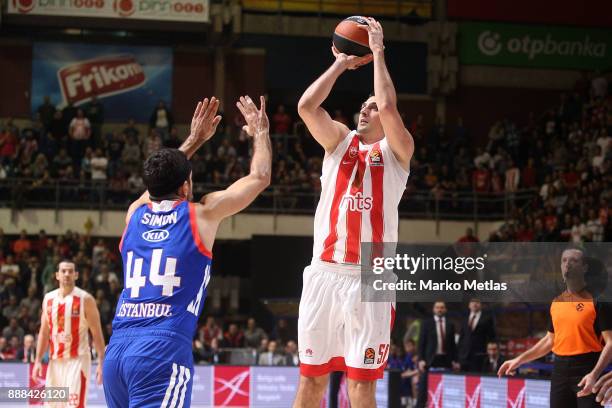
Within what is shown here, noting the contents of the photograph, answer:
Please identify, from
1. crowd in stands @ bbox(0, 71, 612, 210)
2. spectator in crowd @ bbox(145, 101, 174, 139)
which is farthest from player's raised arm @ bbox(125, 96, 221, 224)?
spectator in crowd @ bbox(145, 101, 174, 139)

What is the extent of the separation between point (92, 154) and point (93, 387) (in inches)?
393

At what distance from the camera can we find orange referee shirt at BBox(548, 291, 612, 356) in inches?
Result: 311

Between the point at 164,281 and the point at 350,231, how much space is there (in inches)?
67.9

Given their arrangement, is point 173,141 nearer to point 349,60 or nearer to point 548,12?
point 548,12

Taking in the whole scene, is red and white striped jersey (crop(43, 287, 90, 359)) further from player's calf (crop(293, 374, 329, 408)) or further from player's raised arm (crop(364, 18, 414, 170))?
player's raised arm (crop(364, 18, 414, 170))

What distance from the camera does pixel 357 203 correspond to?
662 cm

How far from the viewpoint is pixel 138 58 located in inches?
1109

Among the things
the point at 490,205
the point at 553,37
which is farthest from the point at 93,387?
the point at 553,37

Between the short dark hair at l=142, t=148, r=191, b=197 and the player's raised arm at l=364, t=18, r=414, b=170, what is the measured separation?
162 cm

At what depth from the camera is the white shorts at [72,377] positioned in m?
11.2

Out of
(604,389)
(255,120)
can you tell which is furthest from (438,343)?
(255,120)

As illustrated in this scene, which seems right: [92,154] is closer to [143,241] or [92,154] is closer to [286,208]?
[286,208]

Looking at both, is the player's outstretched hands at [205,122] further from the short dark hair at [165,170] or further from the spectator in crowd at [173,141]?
the spectator in crowd at [173,141]

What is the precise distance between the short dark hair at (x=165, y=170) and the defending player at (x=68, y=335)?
6.32 metres
